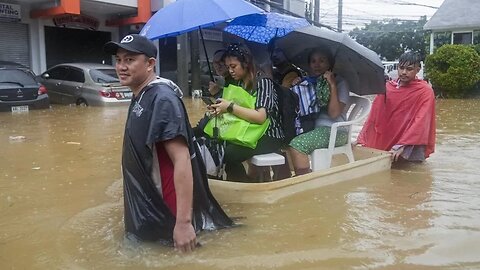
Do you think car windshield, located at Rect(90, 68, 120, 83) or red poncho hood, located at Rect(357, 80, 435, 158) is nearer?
red poncho hood, located at Rect(357, 80, 435, 158)

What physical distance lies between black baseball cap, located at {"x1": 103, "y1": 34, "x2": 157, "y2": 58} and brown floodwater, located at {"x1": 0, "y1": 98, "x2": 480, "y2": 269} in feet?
3.88

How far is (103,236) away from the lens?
3541mm

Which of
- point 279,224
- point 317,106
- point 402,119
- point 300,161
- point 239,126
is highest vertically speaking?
point 317,106

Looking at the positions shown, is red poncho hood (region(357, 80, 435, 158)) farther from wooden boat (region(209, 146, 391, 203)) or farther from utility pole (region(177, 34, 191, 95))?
utility pole (region(177, 34, 191, 95))

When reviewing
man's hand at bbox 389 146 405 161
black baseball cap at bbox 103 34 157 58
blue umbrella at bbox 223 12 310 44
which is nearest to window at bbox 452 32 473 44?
man's hand at bbox 389 146 405 161

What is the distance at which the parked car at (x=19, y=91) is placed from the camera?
12141mm

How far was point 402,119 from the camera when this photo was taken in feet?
19.0

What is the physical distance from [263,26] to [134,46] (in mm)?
2239

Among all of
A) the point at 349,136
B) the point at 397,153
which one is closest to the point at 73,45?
the point at 397,153

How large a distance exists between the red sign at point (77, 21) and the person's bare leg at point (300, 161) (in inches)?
584

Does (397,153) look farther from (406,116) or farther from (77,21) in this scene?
(77,21)

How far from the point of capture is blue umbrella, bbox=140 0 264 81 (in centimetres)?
415

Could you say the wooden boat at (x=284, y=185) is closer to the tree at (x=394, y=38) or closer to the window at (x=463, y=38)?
the window at (x=463, y=38)

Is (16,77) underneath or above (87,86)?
above
